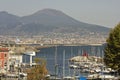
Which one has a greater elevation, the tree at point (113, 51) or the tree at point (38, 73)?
the tree at point (113, 51)

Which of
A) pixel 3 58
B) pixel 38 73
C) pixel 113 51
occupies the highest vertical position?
pixel 113 51

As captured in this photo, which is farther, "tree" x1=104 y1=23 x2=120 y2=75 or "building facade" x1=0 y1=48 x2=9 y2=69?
"building facade" x1=0 y1=48 x2=9 y2=69

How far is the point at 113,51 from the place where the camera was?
41000 millimetres

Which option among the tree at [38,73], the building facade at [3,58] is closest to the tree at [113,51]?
the tree at [38,73]

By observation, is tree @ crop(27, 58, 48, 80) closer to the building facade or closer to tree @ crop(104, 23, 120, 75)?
tree @ crop(104, 23, 120, 75)

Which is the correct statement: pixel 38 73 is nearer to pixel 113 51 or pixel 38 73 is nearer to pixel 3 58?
pixel 113 51

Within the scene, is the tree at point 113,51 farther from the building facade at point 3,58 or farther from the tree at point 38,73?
the building facade at point 3,58

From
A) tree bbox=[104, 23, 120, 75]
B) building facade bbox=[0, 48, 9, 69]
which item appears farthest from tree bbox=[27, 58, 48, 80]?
building facade bbox=[0, 48, 9, 69]

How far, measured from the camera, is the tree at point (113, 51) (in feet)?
133

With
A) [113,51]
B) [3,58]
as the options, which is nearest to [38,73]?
[113,51]

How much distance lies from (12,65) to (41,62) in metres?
29.7

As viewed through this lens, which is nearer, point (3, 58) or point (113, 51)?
point (113, 51)

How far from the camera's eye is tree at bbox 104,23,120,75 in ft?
133

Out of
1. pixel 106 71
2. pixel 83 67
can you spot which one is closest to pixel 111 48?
pixel 106 71
